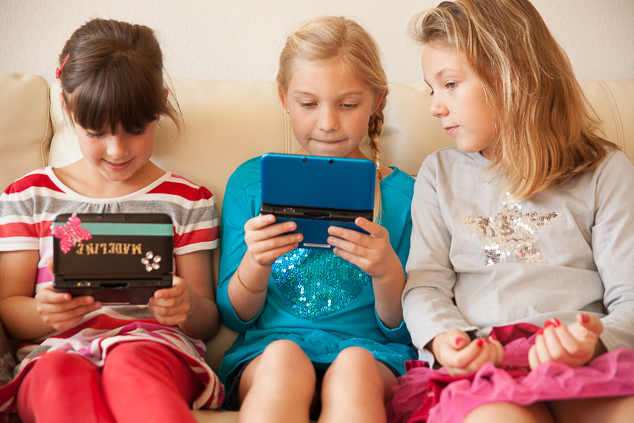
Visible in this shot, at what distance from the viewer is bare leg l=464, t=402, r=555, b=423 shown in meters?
0.77

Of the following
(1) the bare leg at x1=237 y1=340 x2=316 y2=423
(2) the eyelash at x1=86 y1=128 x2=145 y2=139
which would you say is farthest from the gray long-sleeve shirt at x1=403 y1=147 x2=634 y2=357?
(2) the eyelash at x1=86 y1=128 x2=145 y2=139

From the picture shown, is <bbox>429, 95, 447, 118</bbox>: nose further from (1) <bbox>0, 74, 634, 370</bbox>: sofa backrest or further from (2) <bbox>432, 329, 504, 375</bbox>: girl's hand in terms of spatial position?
(2) <bbox>432, 329, 504, 375</bbox>: girl's hand

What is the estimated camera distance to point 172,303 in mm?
967

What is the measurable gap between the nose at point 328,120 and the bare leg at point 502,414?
603 mm

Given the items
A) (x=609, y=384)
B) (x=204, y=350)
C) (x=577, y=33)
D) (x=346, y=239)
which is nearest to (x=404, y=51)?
(x=577, y=33)

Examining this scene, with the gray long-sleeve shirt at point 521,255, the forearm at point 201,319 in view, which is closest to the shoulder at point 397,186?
the gray long-sleeve shirt at point 521,255

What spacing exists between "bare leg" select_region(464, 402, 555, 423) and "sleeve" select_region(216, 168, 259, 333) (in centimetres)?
52

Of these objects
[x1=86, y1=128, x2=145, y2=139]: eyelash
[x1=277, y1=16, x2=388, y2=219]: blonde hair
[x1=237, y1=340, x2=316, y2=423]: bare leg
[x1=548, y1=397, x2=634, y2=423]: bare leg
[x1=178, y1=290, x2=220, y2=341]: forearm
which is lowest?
[x1=178, y1=290, x2=220, y2=341]: forearm

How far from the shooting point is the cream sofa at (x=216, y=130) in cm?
130

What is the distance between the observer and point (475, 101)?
1117mm

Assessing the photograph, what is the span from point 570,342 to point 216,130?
2.89 ft

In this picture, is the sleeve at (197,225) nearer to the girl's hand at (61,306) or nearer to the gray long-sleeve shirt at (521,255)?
the girl's hand at (61,306)

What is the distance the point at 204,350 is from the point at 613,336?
2.44ft

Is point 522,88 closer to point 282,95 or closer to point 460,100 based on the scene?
point 460,100
